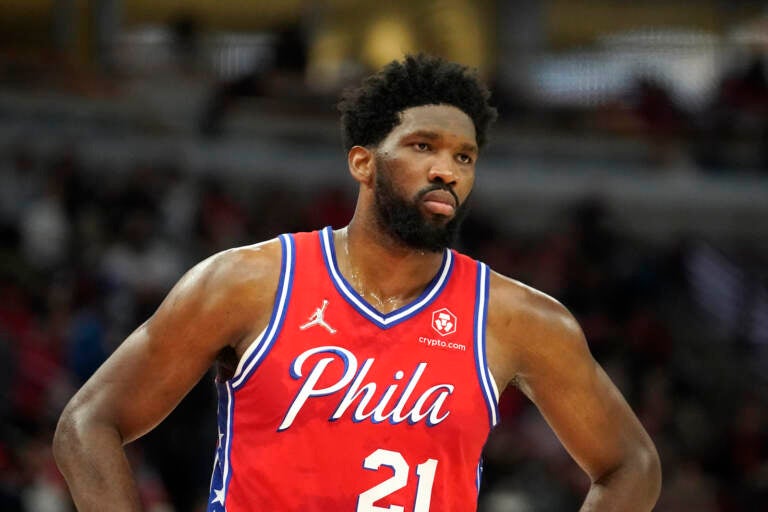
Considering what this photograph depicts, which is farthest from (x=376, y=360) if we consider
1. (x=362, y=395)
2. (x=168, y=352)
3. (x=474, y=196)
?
(x=474, y=196)

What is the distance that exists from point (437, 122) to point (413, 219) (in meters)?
0.32

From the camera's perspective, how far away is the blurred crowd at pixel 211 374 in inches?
420

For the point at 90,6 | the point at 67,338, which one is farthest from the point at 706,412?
the point at 90,6

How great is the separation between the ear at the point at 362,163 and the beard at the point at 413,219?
0.06m

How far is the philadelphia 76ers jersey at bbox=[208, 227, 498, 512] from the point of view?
396 cm

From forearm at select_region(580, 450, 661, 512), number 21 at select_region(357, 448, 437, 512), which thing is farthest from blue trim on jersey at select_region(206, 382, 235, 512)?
forearm at select_region(580, 450, 661, 512)

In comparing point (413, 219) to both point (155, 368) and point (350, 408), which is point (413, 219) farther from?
point (155, 368)

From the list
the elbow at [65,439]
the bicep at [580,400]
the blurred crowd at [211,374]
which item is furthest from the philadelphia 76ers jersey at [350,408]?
the blurred crowd at [211,374]

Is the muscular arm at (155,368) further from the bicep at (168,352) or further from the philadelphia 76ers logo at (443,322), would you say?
the philadelphia 76ers logo at (443,322)

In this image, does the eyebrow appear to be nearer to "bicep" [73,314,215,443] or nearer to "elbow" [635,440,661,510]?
"bicep" [73,314,215,443]

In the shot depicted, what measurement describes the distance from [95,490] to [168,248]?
363 inches

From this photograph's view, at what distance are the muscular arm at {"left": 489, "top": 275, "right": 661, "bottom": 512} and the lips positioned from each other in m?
0.43

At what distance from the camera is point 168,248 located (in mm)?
12930

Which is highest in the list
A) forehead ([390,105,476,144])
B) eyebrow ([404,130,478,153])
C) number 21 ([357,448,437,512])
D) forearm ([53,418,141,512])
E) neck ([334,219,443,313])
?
forehead ([390,105,476,144])
